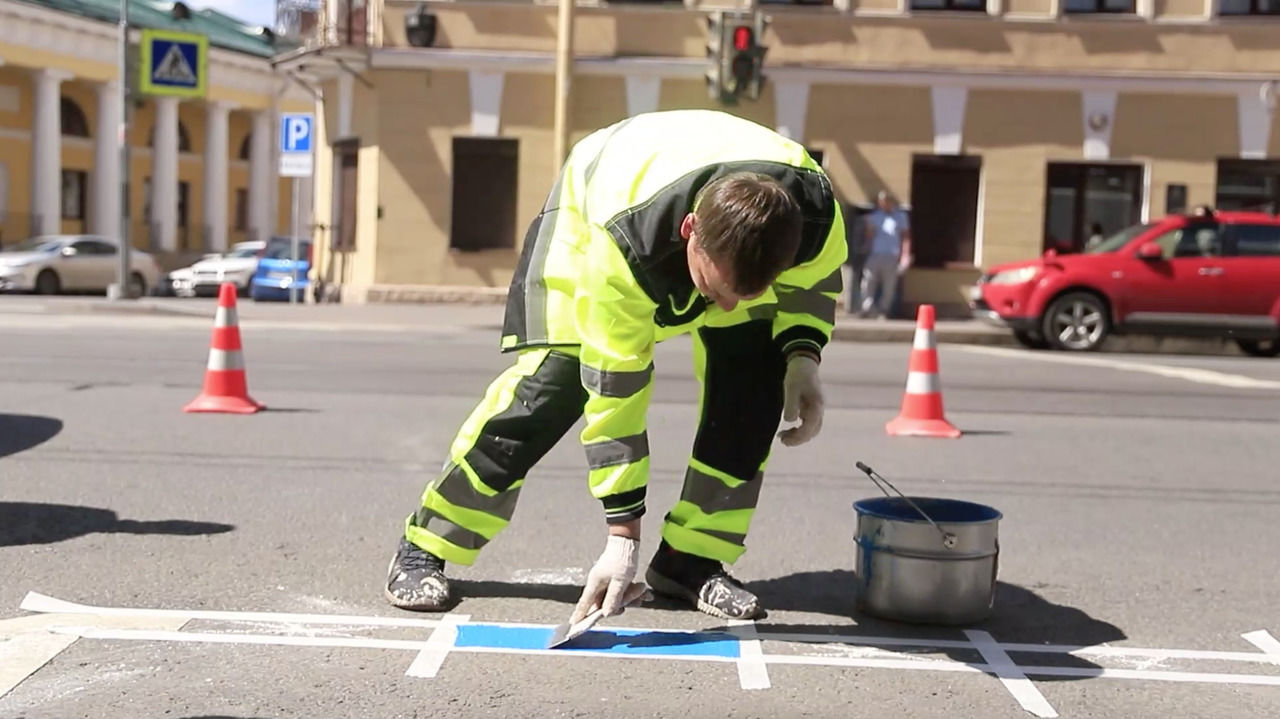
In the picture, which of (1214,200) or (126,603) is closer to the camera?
(126,603)

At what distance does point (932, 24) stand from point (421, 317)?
898 cm

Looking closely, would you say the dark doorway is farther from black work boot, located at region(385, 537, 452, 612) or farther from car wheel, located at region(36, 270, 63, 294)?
black work boot, located at region(385, 537, 452, 612)

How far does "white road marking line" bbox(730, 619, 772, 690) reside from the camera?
13.1ft

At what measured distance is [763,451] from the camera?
468 centimetres

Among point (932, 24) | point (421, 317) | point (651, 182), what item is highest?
point (932, 24)

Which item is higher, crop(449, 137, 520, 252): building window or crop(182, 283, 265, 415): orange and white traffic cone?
crop(449, 137, 520, 252): building window

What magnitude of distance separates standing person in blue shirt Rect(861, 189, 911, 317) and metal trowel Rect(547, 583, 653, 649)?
57.7ft

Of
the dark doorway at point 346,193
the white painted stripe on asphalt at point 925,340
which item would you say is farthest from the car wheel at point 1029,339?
the dark doorway at point 346,193

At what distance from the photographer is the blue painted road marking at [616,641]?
168 inches

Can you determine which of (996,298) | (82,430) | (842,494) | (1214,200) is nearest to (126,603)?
(842,494)

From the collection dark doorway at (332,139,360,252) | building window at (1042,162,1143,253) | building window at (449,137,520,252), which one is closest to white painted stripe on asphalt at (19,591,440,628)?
building window at (449,137,520,252)

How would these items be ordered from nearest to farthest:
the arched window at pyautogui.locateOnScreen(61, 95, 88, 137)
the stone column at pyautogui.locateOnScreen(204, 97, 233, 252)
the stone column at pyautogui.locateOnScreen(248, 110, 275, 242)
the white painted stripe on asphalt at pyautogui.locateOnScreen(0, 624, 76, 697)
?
the white painted stripe on asphalt at pyautogui.locateOnScreen(0, 624, 76, 697) → the arched window at pyautogui.locateOnScreen(61, 95, 88, 137) → the stone column at pyautogui.locateOnScreen(204, 97, 233, 252) → the stone column at pyautogui.locateOnScreen(248, 110, 275, 242)

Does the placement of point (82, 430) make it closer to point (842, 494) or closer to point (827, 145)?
point (842, 494)

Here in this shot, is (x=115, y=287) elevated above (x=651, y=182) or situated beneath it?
situated beneath
